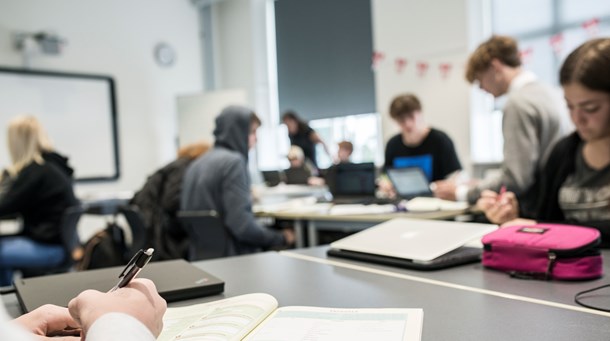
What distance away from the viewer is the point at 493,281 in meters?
1.08

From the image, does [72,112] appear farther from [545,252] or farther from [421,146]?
[545,252]

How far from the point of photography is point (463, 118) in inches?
213

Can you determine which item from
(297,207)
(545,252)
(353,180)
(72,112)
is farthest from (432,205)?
(72,112)

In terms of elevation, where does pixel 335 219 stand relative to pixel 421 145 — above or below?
below

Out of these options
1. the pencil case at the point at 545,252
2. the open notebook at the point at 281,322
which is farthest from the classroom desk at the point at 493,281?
the open notebook at the point at 281,322

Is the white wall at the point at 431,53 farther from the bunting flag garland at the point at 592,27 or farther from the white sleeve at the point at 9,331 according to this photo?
the white sleeve at the point at 9,331

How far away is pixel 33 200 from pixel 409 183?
2.37m

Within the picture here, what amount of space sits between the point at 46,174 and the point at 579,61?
10.4 feet

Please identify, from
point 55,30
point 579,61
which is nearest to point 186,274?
point 579,61

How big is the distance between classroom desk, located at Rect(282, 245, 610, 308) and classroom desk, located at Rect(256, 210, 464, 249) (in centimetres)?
147

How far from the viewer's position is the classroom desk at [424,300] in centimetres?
76

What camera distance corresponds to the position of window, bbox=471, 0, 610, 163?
471cm

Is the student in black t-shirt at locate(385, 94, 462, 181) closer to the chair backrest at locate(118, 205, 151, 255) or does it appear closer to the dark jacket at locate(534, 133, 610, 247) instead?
the chair backrest at locate(118, 205, 151, 255)

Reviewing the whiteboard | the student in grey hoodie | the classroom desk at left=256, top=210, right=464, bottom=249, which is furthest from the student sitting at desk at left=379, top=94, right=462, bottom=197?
the whiteboard
